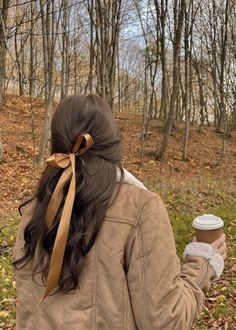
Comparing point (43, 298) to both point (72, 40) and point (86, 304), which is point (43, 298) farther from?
point (72, 40)

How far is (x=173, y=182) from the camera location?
1096 cm

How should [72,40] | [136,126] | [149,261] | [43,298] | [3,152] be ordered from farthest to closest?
1. [72,40]
2. [136,126]
3. [3,152]
4. [43,298]
5. [149,261]

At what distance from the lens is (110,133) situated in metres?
Answer: 1.46

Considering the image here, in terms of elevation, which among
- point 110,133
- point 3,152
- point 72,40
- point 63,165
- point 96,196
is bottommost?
point 3,152

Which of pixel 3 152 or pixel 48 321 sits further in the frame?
pixel 3 152

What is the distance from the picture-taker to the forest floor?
4.86 meters

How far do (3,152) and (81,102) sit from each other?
11.2 meters

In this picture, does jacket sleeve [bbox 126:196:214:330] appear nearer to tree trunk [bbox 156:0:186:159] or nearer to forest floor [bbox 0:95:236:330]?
forest floor [bbox 0:95:236:330]

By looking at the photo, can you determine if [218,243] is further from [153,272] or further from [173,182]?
[173,182]

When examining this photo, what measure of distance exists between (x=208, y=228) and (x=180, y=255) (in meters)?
4.71

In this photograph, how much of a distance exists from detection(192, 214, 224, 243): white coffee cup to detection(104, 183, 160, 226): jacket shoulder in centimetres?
28

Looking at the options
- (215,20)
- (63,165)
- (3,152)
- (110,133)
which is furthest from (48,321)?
(215,20)

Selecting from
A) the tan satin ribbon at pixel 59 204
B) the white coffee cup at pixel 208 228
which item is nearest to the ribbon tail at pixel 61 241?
the tan satin ribbon at pixel 59 204

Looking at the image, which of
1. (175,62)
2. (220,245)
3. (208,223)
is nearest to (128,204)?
(208,223)
